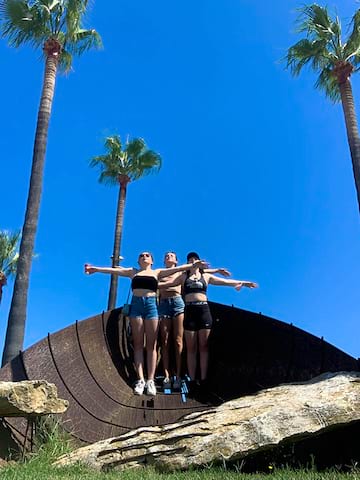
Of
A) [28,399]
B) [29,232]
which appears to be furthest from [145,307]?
[29,232]

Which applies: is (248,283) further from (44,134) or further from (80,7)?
(80,7)

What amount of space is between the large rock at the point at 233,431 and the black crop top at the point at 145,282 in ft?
5.46

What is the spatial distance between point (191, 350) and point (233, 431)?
2146 millimetres

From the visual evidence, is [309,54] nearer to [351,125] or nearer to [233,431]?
[351,125]

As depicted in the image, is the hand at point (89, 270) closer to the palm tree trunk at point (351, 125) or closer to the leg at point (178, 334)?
the leg at point (178, 334)

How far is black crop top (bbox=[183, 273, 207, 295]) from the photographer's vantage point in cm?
545

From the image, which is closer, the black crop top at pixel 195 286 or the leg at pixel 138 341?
the leg at pixel 138 341

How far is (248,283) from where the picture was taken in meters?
5.55

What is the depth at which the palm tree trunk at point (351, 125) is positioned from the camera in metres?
9.34

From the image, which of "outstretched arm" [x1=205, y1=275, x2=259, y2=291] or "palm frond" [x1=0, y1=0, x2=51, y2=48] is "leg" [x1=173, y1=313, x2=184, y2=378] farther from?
"palm frond" [x1=0, y1=0, x2=51, y2=48]

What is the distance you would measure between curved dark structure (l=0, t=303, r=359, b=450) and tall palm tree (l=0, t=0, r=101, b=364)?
320cm

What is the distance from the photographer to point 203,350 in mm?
5422

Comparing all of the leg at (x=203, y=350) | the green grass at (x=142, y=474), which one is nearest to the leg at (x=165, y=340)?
the leg at (x=203, y=350)

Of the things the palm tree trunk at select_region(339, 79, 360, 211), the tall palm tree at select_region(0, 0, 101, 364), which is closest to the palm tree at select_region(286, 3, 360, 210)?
the palm tree trunk at select_region(339, 79, 360, 211)
